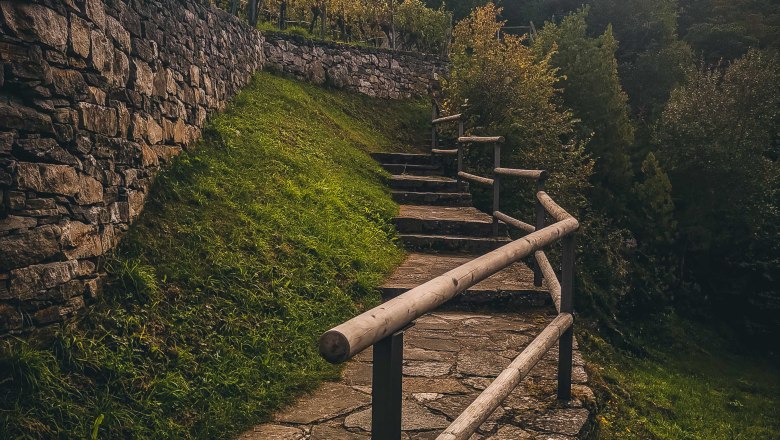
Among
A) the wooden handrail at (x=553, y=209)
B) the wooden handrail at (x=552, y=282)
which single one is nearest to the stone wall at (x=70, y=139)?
the wooden handrail at (x=552, y=282)

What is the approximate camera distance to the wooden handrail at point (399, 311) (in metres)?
1.25

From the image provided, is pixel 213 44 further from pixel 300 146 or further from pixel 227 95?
pixel 300 146

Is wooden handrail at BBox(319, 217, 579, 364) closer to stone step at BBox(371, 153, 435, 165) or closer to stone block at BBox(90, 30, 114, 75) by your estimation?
stone block at BBox(90, 30, 114, 75)

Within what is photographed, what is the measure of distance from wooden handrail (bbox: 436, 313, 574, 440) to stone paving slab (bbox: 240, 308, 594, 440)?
16.9 inches

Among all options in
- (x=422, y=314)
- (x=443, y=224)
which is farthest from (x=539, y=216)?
(x=422, y=314)

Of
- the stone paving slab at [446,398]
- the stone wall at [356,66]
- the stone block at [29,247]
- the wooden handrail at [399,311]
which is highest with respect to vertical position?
the stone wall at [356,66]

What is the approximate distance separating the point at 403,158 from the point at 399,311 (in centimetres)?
901

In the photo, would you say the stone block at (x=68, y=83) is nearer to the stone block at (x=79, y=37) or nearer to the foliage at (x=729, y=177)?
the stone block at (x=79, y=37)

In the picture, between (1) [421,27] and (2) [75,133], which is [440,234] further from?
(1) [421,27]

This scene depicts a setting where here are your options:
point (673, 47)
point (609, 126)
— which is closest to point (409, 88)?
point (609, 126)

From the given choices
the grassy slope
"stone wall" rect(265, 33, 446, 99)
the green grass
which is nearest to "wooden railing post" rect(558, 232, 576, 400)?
the green grass

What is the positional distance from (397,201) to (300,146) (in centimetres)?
161

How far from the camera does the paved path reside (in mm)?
2818

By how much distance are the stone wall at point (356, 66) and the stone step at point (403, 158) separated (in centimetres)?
330
